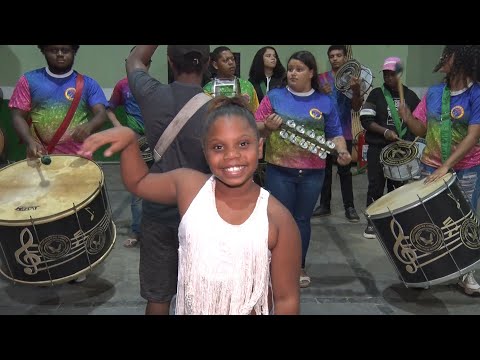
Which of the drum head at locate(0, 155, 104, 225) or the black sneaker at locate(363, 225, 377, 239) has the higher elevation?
the drum head at locate(0, 155, 104, 225)

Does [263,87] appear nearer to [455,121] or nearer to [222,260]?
[455,121]

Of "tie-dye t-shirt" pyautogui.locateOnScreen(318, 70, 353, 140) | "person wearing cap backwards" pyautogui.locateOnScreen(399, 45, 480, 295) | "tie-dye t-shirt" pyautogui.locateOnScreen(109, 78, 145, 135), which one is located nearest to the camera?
"person wearing cap backwards" pyautogui.locateOnScreen(399, 45, 480, 295)

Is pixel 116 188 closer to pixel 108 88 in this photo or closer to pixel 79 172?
pixel 108 88

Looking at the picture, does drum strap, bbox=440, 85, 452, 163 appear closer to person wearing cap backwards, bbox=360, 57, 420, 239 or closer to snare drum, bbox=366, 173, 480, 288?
snare drum, bbox=366, 173, 480, 288

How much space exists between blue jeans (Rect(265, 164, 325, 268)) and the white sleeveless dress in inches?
82.8

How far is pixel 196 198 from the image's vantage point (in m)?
2.00

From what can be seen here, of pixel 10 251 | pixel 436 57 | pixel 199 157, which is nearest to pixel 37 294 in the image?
pixel 10 251

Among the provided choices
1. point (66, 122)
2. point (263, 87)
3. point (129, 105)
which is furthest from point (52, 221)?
point (263, 87)

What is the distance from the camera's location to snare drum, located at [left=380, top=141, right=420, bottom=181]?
188 inches

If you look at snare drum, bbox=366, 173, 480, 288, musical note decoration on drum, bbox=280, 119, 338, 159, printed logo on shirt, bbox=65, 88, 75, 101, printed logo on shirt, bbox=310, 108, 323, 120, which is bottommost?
snare drum, bbox=366, 173, 480, 288

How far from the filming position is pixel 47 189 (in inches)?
132

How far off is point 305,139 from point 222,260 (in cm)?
217

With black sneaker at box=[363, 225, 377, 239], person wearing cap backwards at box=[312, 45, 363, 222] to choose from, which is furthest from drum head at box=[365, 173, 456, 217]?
person wearing cap backwards at box=[312, 45, 363, 222]

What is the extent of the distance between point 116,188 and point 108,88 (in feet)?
6.66
